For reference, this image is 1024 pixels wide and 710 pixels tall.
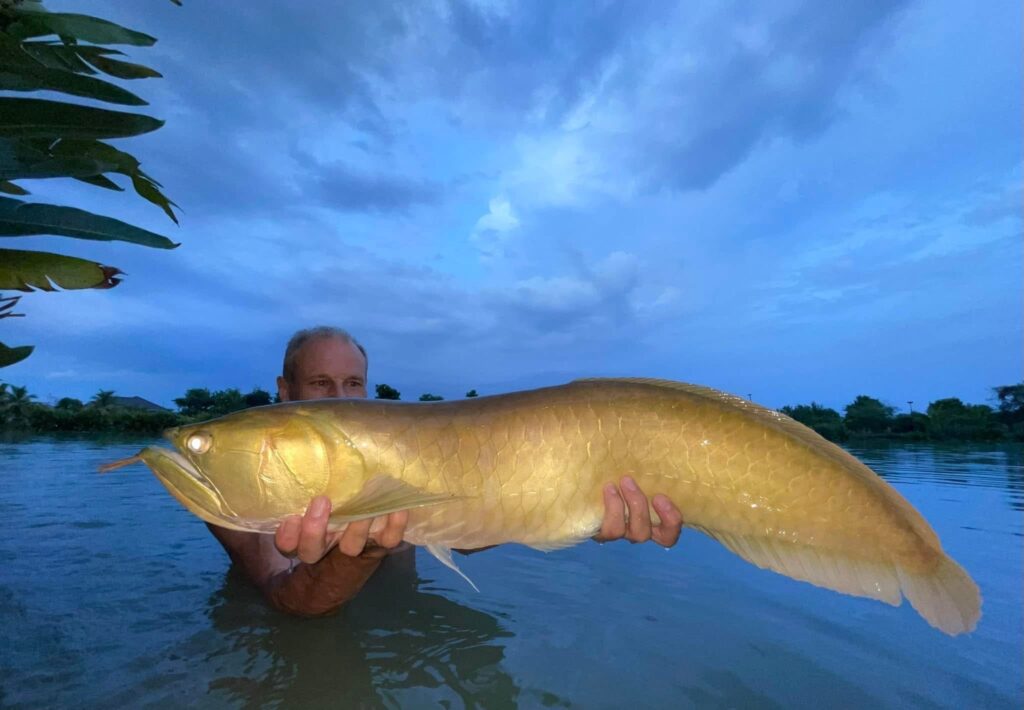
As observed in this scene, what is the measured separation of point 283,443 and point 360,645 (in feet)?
7.32

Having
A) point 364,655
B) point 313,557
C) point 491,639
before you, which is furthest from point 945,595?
point 364,655

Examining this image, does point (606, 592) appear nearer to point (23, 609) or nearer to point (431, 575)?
point (431, 575)

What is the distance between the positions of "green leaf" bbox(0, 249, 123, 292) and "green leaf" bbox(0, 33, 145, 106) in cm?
62

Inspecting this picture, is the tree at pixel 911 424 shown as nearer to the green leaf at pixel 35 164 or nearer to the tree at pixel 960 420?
the tree at pixel 960 420

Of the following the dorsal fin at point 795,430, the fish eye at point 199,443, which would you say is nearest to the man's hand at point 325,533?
the fish eye at point 199,443

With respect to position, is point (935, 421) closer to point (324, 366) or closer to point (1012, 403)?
point (1012, 403)

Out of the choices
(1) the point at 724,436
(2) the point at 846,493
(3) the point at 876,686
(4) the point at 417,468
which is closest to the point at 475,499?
(4) the point at 417,468

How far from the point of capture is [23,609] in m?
4.15

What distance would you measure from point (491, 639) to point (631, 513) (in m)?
2.14

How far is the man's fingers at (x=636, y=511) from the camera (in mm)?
2211

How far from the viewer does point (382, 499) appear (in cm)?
207

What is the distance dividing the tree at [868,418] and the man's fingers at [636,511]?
59.0 m

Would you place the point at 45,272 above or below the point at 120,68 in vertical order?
below

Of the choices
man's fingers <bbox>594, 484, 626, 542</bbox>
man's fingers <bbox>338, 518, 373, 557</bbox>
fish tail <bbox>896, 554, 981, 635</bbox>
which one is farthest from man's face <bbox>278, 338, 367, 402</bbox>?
fish tail <bbox>896, 554, 981, 635</bbox>
